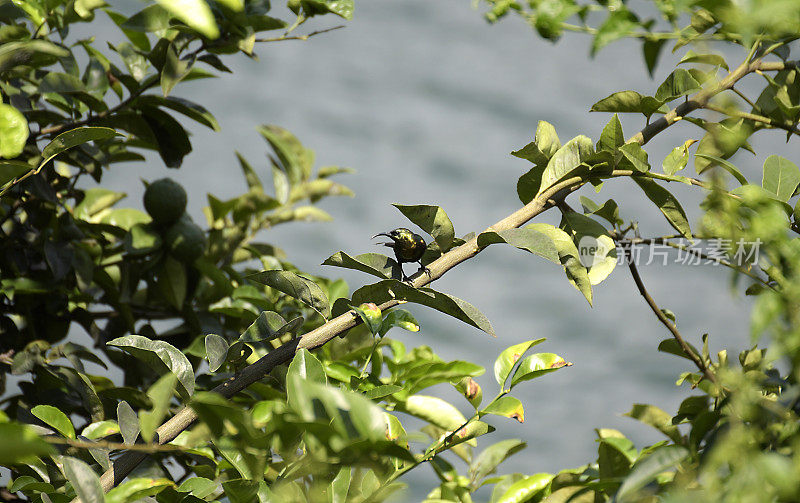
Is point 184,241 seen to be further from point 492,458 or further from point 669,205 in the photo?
point 669,205

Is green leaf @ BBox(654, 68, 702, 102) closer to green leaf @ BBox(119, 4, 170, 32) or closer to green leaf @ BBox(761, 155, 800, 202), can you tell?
green leaf @ BBox(761, 155, 800, 202)

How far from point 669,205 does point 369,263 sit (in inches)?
8.1

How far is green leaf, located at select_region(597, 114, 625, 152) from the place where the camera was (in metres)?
0.43

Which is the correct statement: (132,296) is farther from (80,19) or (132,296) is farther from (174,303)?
(80,19)

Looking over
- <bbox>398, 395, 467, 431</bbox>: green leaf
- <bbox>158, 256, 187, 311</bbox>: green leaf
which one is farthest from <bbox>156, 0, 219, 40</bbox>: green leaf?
<bbox>158, 256, 187, 311</bbox>: green leaf

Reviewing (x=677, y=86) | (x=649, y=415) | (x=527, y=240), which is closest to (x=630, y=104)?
(x=677, y=86)

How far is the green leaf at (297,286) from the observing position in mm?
442

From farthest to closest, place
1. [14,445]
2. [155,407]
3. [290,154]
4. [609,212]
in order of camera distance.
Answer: [290,154] < [609,212] < [155,407] < [14,445]

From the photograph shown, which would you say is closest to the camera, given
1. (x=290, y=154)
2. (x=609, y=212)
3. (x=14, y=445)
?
(x=14, y=445)

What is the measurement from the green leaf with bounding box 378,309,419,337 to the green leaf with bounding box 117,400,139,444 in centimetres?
16

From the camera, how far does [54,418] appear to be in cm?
44

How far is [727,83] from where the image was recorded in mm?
472

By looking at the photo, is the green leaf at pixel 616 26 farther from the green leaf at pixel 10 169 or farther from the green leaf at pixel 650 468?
the green leaf at pixel 10 169

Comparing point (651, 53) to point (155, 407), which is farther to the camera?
point (651, 53)
